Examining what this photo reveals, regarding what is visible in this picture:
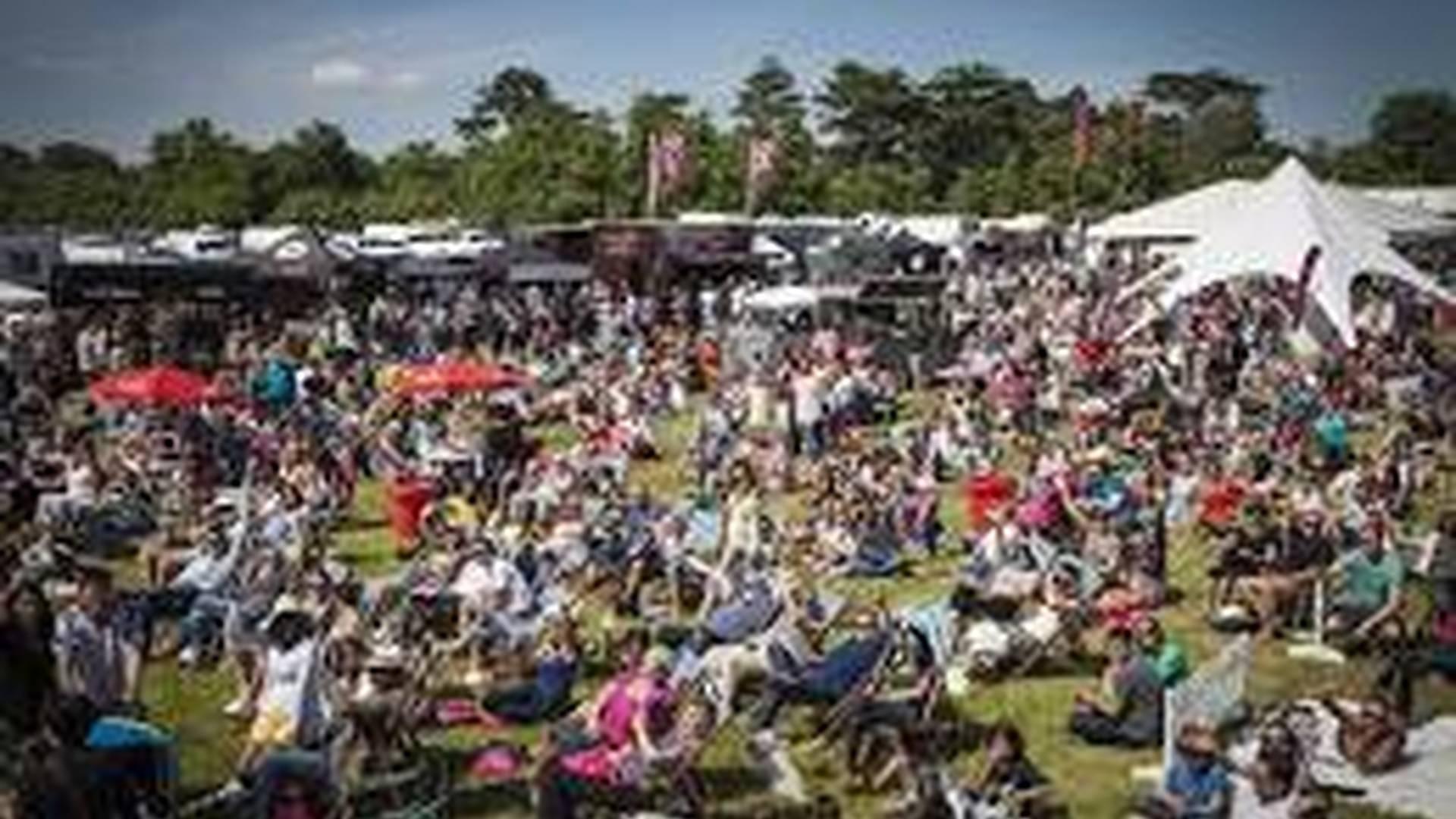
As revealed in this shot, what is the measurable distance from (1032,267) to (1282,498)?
3738 centimetres

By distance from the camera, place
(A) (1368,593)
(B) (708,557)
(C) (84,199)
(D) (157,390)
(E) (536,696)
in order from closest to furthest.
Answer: (E) (536,696)
(A) (1368,593)
(B) (708,557)
(D) (157,390)
(C) (84,199)

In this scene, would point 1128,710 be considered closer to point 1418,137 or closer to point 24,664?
point 24,664

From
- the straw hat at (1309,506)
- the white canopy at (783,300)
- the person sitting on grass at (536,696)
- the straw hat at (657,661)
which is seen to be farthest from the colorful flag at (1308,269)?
the straw hat at (657,661)

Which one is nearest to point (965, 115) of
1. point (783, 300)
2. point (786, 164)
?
point (786, 164)

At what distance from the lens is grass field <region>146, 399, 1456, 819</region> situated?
1315cm

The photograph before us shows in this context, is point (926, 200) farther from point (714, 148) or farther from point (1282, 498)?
point (1282, 498)

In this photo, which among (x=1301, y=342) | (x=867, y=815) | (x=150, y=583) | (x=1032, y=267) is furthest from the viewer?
(x=1032, y=267)

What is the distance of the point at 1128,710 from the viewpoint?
14.2m

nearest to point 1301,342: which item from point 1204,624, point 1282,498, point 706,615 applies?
point 1282,498

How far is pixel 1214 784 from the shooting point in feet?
38.0

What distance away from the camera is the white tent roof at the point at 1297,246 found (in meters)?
26.5

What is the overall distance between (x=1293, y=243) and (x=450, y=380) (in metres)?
10.5

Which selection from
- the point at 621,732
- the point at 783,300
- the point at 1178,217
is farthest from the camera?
the point at 783,300

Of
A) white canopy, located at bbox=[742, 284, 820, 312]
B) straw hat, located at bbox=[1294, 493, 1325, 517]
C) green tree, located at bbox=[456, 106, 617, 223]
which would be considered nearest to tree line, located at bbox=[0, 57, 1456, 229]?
green tree, located at bbox=[456, 106, 617, 223]
